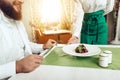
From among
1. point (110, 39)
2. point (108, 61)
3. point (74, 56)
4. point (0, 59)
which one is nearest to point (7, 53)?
point (0, 59)

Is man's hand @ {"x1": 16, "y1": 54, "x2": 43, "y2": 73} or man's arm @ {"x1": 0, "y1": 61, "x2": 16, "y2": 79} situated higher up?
man's hand @ {"x1": 16, "y1": 54, "x2": 43, "y2": 73}

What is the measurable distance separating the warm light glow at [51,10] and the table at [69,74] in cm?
267

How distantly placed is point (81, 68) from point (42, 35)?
254 centimetres

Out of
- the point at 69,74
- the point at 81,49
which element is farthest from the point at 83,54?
the point at 69,74

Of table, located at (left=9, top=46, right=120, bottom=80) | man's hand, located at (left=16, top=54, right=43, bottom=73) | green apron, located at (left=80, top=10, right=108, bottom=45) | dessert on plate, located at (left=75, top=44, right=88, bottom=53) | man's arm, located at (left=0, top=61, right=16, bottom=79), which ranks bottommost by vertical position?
table, located at (left=9, top=46, right=120, bottom=80)

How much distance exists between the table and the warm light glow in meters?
2.67

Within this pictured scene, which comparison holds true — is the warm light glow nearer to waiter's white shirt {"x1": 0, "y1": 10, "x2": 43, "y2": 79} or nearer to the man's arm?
waiter's white shirt {"x1": 0, "y1": 10, "x2": 43, "y2": 79}

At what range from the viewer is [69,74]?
4.08 feet

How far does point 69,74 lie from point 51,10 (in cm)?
276

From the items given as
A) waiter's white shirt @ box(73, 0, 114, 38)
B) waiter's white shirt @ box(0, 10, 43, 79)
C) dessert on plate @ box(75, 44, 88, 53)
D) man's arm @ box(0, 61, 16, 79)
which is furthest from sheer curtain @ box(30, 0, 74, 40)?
man's arm @ box(0, 61, 16, 79)

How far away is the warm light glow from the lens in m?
3.88

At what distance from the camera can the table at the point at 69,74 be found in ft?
3.97

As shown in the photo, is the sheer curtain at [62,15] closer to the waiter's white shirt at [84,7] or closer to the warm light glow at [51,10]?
the warm light glow at [51,10]

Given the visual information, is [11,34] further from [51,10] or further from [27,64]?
[51,10]
